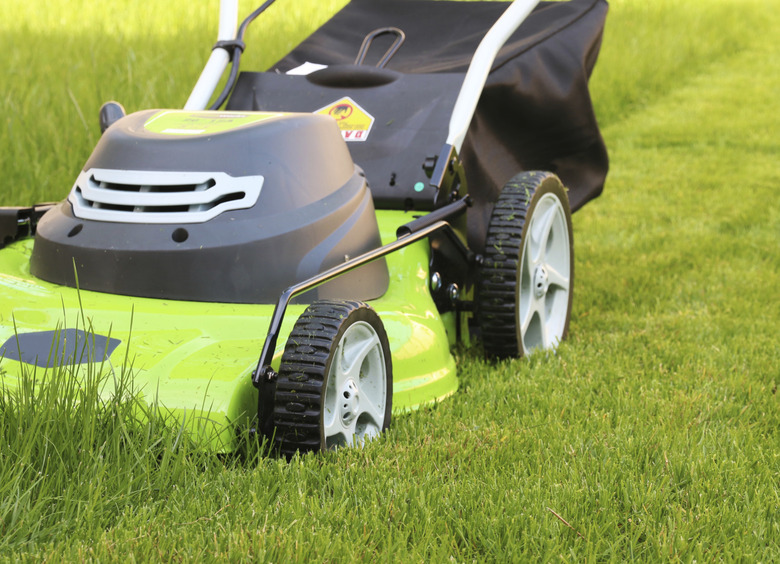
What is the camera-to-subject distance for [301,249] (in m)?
2.03

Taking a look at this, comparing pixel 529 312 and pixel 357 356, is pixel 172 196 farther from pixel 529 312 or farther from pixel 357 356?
pixel 529 312

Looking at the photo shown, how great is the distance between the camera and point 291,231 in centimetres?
201

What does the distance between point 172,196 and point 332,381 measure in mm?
591

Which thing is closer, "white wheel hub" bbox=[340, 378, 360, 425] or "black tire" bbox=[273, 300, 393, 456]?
"black tire" bbox=[273, 300, 393, 456]

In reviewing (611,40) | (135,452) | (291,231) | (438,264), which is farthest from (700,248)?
(611,40)

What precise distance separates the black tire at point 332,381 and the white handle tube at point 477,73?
827mm

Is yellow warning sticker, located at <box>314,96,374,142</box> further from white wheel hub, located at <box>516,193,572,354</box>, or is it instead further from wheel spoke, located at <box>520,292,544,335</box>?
wheel spoke, located at <box>520,292,544,335</box>

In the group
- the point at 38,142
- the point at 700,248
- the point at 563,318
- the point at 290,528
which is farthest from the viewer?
the point at 700,248

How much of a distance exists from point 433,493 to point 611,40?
7.73 meters

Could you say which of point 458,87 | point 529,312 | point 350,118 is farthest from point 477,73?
point 529,312

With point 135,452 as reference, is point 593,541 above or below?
below

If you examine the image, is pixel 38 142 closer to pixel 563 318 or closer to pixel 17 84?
pixel 17 84

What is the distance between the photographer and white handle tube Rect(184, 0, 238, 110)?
2898 mm

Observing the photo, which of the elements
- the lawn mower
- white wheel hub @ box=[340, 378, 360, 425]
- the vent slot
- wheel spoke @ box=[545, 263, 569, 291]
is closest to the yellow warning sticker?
the lawn mower
